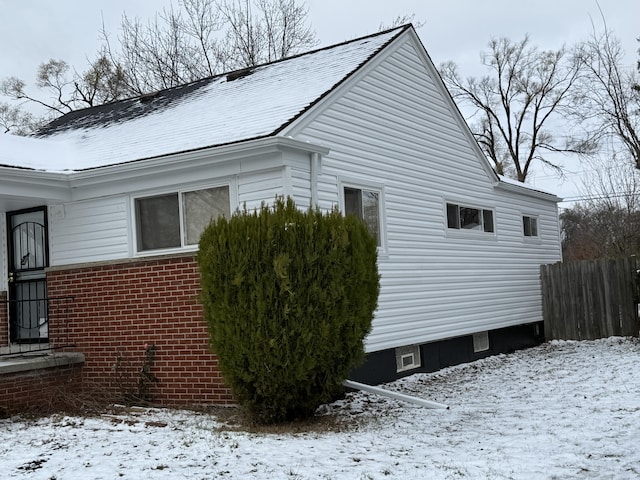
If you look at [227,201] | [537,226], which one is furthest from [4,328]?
[537,226]

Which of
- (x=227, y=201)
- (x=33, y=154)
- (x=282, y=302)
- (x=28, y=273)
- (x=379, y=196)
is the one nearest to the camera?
(x=282, y=302)

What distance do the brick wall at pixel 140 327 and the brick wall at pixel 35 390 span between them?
38 centimetres

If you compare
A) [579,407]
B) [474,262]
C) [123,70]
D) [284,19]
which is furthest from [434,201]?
[123,70]

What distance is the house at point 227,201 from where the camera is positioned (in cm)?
874

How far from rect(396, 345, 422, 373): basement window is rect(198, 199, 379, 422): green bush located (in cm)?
332

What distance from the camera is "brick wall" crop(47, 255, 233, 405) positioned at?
8.72 metres

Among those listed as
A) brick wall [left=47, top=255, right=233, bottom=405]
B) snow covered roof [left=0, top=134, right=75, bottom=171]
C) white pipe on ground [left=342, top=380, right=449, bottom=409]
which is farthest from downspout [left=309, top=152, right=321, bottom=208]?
snow covered roof [left=0, top=134, right=75, bottom=171]

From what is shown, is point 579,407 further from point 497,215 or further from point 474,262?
point 497,215

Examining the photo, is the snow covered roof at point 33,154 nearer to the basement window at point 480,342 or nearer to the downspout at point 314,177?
the downspout at point 314,177

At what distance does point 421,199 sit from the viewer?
11.3 m

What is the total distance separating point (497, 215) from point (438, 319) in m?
3.57

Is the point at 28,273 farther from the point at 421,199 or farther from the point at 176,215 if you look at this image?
the point at 421,199

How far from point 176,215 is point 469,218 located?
6.09 metres

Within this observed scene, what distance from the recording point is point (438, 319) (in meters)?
11.4
